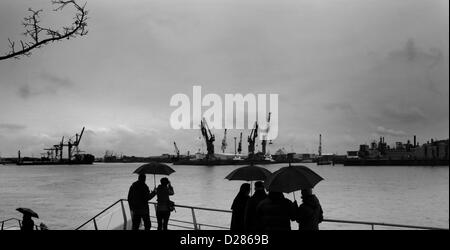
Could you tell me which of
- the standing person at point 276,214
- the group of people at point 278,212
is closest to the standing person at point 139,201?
the group of people at point 278,212

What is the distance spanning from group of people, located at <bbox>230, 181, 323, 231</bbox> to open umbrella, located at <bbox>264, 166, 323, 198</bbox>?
0.44ft

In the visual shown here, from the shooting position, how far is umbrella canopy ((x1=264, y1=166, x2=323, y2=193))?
6.95m

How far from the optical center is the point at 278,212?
6.37 meters

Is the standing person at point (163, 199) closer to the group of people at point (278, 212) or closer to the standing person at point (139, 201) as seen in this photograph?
the standing person at point (139, 201)

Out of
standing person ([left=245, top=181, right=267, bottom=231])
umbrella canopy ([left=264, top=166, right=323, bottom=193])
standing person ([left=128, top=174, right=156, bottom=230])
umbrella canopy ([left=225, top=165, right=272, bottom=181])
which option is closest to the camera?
umbrella canopy ([left=264, top=166, right=323, bottom=193])

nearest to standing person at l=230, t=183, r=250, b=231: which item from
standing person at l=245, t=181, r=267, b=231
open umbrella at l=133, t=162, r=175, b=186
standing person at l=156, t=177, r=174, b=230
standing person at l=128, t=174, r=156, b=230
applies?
standing person at l=245, t=181, r=267, b=231

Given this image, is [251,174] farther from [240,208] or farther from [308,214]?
[308,214]

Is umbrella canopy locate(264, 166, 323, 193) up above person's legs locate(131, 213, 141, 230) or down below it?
above

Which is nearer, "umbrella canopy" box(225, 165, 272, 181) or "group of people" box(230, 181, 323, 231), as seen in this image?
"group of people" box(230, 181, 323, 231)

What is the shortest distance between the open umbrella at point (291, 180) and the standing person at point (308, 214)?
0.63 feet

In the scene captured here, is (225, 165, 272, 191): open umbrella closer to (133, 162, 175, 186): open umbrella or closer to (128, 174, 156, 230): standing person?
(128, 174, 156, 230): standing person

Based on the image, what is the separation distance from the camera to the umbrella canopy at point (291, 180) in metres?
6.95

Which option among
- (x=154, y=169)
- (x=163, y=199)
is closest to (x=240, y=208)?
(x=163, y=199)
